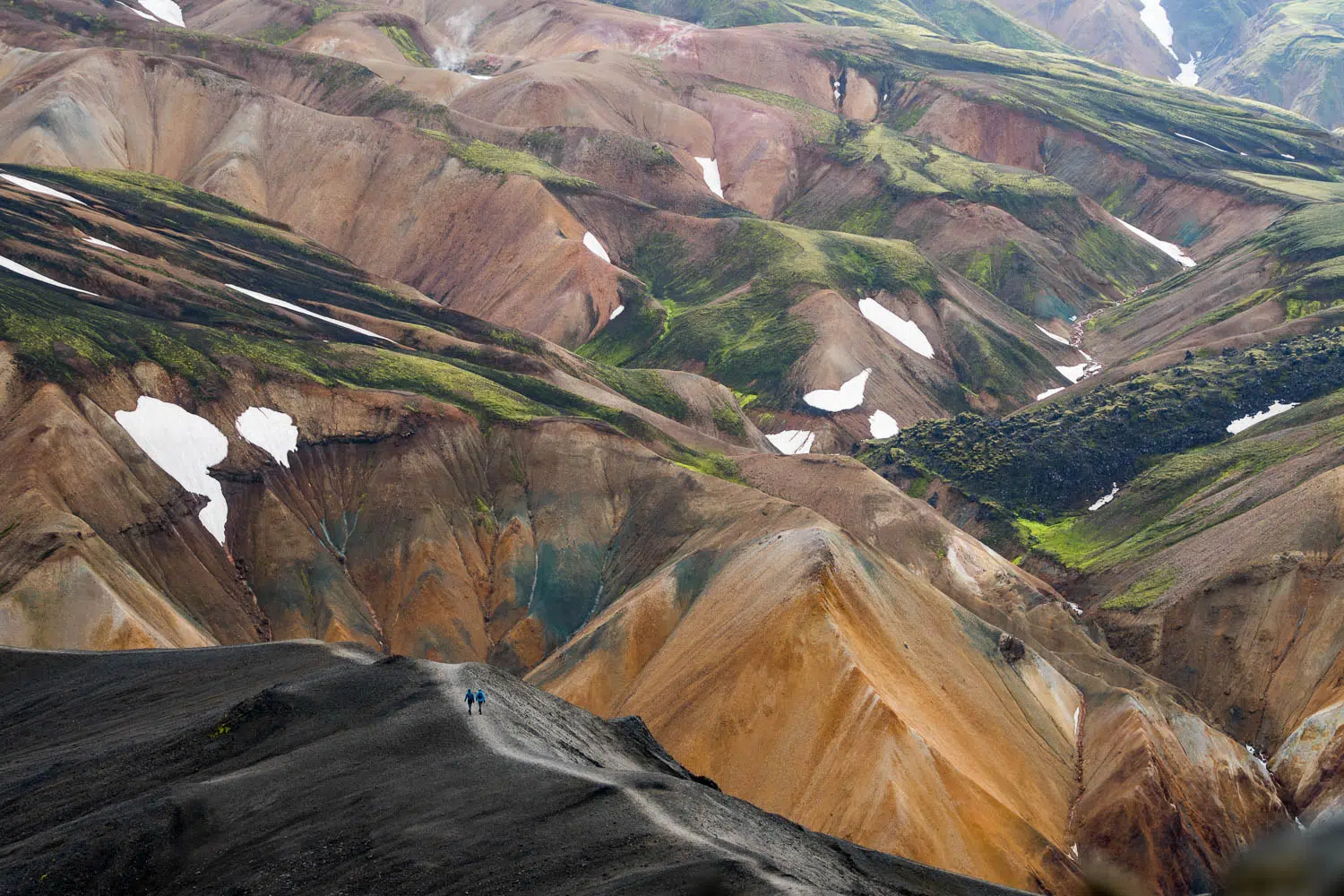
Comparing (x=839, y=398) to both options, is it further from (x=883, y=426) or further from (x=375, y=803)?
(x=375, y=803)

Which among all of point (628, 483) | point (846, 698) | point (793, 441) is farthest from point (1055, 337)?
point (846, 698)

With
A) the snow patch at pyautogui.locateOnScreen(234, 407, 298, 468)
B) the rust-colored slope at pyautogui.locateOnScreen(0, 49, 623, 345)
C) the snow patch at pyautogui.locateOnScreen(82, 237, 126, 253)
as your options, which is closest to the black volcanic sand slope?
the snow patch at pyautogui.locateOnScreen(234, 407, 298, 468)

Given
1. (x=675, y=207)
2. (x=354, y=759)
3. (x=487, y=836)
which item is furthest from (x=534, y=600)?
(x=675, y=207)

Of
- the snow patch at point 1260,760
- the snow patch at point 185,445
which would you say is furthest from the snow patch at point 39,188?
the snow patch at point 1260,760

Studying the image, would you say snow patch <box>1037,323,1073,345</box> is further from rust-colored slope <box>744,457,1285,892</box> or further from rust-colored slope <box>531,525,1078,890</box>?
rust-colored slope <box>531,525,1078,890</box>

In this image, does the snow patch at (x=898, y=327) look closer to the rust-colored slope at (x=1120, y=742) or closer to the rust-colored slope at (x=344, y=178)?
the rust-colored slope at (x=344, y=178)

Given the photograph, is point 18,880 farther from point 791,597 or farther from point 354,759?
point 791,597
